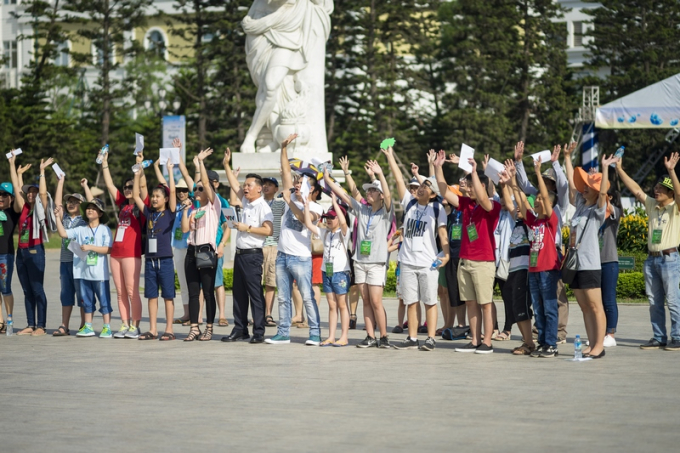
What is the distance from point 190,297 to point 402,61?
3524 centimetres

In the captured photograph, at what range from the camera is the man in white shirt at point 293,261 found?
1148 centimetres

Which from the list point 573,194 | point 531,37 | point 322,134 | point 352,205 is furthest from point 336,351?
point 531,37

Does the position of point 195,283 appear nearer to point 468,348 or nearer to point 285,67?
point 468,348

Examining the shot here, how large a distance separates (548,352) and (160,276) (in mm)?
4241

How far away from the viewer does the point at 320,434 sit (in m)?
6.96

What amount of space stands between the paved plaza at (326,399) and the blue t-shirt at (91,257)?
968mm

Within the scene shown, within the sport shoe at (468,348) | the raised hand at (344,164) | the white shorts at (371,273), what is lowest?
the sport shoe at (468,348)

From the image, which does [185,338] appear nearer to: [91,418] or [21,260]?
[21,260]

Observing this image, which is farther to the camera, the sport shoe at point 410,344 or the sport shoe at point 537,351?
the sport shoe at point 410,344

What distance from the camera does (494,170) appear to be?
10.6 metres

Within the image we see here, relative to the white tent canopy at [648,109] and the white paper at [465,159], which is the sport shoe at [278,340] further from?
the white tent canopy at [648,109]

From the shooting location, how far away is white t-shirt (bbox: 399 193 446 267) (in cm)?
1101

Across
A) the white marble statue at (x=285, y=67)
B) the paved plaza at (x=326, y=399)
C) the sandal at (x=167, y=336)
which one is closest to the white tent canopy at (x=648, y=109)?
the white marble statue at (x=285, y=67)

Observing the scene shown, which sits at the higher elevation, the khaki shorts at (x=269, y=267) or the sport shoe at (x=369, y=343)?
the khaki shorts at (x=269, y=267)
